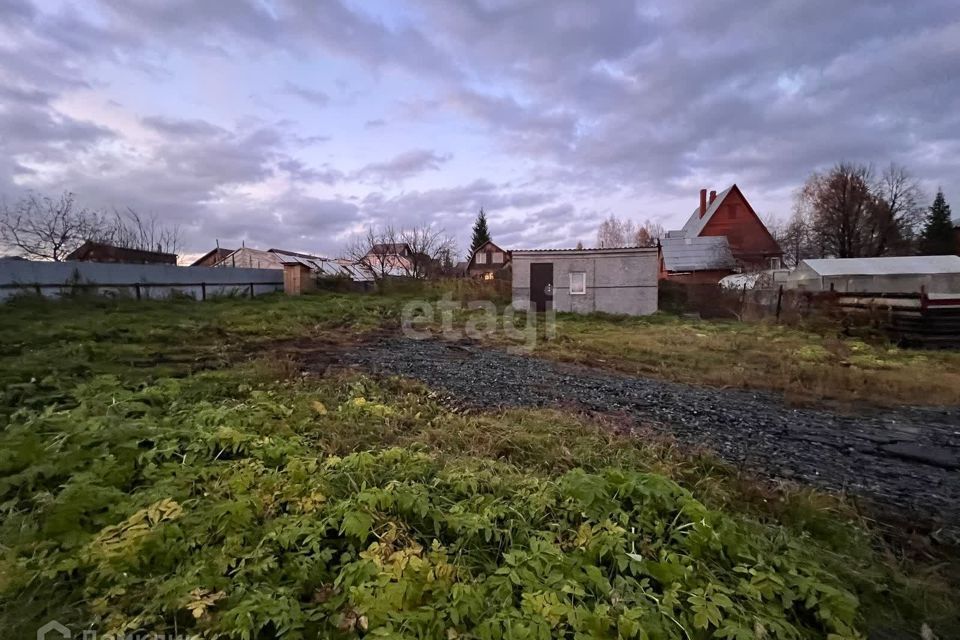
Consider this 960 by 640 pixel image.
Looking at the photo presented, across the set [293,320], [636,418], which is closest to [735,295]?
[636,418]

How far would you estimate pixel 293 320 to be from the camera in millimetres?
11188

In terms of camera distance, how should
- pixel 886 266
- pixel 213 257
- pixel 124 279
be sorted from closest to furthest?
pixel 124 279 < pixel 886 266 < pixel 213 257

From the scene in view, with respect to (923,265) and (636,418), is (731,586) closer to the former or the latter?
(636,418)

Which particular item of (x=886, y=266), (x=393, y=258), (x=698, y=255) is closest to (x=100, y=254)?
(x=393, y=258)

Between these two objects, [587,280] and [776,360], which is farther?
[587,280]

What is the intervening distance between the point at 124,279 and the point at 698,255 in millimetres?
28549

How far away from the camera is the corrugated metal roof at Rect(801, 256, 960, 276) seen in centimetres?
1521

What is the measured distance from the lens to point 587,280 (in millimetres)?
15141

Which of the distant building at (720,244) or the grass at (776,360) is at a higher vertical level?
the distant building at (720,244)

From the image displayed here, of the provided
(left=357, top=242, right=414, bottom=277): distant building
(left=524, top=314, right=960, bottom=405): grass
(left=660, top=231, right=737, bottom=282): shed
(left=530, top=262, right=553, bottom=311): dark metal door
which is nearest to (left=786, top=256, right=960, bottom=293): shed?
(left=524, top=314, right=960, bottom=405): grass

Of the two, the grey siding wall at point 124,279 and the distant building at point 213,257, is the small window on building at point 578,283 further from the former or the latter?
the distant building at point 213,257

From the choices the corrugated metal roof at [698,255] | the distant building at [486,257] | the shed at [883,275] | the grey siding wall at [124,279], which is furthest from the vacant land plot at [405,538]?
the distant building at [486,257]

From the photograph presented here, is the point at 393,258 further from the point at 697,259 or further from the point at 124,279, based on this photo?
the point at 697,259

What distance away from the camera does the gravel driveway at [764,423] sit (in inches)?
134
